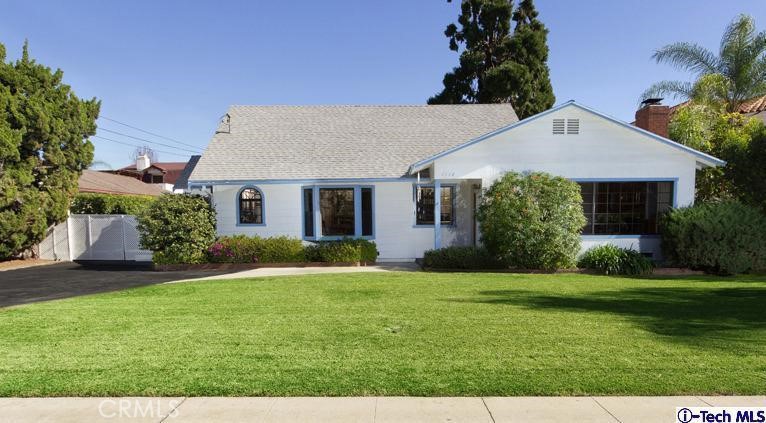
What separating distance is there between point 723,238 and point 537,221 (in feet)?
16.8

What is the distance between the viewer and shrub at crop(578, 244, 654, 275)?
1143cm

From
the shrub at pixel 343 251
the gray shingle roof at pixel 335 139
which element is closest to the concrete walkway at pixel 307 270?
the shrub at pixel 343 251

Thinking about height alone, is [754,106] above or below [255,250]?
above

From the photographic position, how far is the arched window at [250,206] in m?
14.4

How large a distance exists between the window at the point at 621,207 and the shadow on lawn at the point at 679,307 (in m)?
3.77

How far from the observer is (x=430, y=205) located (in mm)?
14477

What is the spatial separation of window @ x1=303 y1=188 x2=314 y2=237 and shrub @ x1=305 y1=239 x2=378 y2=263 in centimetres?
101

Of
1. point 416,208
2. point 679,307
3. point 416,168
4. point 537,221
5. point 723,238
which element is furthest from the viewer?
point 416,208

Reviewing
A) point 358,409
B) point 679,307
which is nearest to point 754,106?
point 679,307

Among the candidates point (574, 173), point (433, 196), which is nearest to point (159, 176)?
point (433, 196)

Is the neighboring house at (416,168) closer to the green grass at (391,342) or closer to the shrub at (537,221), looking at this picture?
the shrub at (537,221)

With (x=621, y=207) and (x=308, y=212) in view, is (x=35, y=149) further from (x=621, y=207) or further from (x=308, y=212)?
(x=621, y=207)

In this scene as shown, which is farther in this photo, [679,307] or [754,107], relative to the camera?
[754,107]

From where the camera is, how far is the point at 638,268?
11344 millimetres
